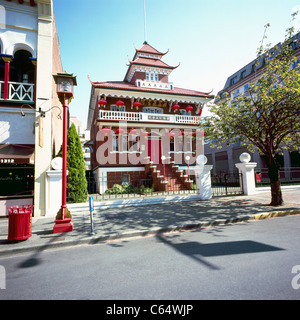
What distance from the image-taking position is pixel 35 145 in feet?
28.6

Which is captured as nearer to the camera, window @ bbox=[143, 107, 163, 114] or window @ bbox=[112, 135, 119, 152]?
window @ bbox=[112, 135, 119, 152]

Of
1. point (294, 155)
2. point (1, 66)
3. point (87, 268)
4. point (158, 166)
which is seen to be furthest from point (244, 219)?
point (294, 155)

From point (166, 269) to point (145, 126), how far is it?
613 inches

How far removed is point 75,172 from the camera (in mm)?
10148

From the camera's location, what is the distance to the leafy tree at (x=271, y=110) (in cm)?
832

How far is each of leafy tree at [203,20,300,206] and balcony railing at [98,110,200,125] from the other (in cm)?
786

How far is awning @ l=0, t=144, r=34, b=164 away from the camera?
7688 millimetres

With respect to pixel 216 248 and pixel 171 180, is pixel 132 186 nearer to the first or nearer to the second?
pixel 171 180

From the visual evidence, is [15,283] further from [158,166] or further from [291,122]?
[158,166]

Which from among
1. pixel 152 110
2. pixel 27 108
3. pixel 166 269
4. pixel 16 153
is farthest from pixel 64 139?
pixel 152 110

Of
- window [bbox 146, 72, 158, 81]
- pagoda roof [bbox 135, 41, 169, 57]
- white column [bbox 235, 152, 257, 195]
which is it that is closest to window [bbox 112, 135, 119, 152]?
window [bbox 146, 72, 158, 81]

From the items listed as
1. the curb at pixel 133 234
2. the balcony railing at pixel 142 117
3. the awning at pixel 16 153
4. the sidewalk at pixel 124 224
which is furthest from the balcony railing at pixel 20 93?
the curb at pixel 133 234

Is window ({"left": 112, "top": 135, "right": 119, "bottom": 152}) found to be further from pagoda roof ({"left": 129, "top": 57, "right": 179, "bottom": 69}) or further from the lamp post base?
the lamp post base

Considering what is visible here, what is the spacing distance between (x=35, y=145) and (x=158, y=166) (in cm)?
986
